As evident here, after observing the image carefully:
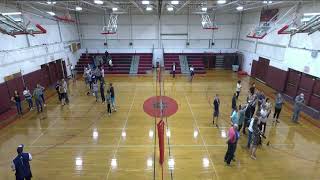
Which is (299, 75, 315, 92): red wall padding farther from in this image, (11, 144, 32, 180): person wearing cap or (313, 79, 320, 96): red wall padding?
(11, 144, 32, 180): person wearing cap

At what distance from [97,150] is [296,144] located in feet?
25.3

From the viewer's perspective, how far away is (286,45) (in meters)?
14.7

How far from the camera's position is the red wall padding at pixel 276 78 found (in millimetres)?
14883

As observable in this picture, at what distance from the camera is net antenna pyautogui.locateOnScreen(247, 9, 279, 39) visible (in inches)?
609

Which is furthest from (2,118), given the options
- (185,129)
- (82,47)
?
(82,47)

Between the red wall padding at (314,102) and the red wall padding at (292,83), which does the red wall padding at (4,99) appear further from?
the red wall padding at (292,83)

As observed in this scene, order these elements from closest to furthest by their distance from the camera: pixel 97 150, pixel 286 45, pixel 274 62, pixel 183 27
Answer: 1. pixel 97 150
2. pixel 286 45
3. pixel 274 62
4. pixel 183 27

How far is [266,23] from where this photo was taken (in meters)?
16.2

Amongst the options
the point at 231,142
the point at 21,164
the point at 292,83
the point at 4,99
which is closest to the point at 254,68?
the point at 292,83

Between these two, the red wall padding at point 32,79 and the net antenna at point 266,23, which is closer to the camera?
the red wall padding at point 32,79

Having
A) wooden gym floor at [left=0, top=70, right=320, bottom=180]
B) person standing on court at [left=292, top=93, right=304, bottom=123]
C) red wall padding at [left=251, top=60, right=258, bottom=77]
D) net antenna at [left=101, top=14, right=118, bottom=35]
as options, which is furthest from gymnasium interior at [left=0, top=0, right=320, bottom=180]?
net antenna at [left=101, top=14, right=118, bottom=35]

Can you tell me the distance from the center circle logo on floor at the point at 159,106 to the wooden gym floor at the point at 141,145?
405mm

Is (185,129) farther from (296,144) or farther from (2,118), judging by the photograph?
(2,118)

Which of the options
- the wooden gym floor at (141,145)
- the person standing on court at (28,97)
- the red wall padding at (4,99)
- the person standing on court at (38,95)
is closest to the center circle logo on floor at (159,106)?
the wooden gym floor at (141,145)
